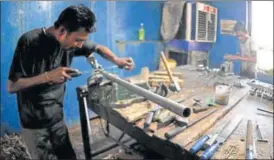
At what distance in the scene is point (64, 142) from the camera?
144cm

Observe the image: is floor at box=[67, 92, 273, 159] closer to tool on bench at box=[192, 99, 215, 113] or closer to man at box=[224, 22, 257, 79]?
tool on bench at box=[192, 99, 215, 113]

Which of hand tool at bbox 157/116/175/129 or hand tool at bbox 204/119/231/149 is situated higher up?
hand tool at bbox 157/116/175/129

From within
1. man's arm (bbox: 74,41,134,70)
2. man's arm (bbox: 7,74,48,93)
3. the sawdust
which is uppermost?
man's arm (bbox: 74,41,134,70)

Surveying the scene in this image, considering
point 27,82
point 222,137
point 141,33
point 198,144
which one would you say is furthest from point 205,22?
point 27,82

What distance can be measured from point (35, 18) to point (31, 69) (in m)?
1.09

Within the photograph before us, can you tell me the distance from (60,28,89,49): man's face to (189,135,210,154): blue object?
0.64m

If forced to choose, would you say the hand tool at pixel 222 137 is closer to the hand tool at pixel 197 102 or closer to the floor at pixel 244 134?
the floor at pixel 244 134

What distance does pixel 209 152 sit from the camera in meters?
0.94

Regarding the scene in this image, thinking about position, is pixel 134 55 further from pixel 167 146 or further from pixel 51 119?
pixel 167 146

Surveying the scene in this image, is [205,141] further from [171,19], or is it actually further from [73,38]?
[171,19]

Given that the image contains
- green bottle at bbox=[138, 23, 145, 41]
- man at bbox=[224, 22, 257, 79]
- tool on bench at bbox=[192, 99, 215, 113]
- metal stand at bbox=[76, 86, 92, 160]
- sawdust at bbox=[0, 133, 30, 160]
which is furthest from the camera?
green bottle at bbox=[138, 23, 145, 41]

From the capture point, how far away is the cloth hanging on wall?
3.05m

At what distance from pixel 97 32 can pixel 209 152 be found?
74.8 inches

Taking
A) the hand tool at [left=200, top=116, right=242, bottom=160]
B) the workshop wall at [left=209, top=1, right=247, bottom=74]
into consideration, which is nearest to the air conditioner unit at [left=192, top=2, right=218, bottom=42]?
the workshop wall at [left=209, top=1, right=247, bottom=74]
